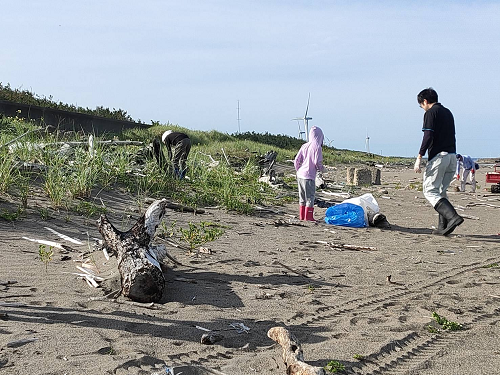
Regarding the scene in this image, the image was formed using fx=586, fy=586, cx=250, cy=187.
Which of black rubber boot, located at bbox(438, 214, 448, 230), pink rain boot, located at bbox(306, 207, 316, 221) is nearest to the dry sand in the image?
black rubber boot, located at bbox(438, 214, 448, 230)

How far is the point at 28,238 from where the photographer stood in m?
6.61

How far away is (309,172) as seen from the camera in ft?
33.6

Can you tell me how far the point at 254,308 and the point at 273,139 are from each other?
30963 millimetres

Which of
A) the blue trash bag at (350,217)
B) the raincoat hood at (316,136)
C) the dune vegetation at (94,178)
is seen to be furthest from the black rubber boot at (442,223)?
the dune vegetation at (94,178)

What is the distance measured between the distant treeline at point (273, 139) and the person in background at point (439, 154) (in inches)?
943

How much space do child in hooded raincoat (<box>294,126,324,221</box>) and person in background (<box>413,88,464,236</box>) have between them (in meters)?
1.81

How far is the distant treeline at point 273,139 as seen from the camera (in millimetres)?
33797

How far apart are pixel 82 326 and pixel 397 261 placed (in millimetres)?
4271

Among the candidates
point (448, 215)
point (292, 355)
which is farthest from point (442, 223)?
point (292, 355)

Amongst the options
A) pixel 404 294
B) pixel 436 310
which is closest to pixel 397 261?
pixel 404 294

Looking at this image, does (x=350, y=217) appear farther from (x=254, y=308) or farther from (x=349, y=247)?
(x=254, y=308)

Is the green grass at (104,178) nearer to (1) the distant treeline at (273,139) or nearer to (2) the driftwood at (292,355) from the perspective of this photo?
(2) the driftwood at (292,355)

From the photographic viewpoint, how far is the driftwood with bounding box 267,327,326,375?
3.24 metres

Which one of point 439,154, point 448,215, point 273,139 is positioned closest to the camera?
point 448,215
